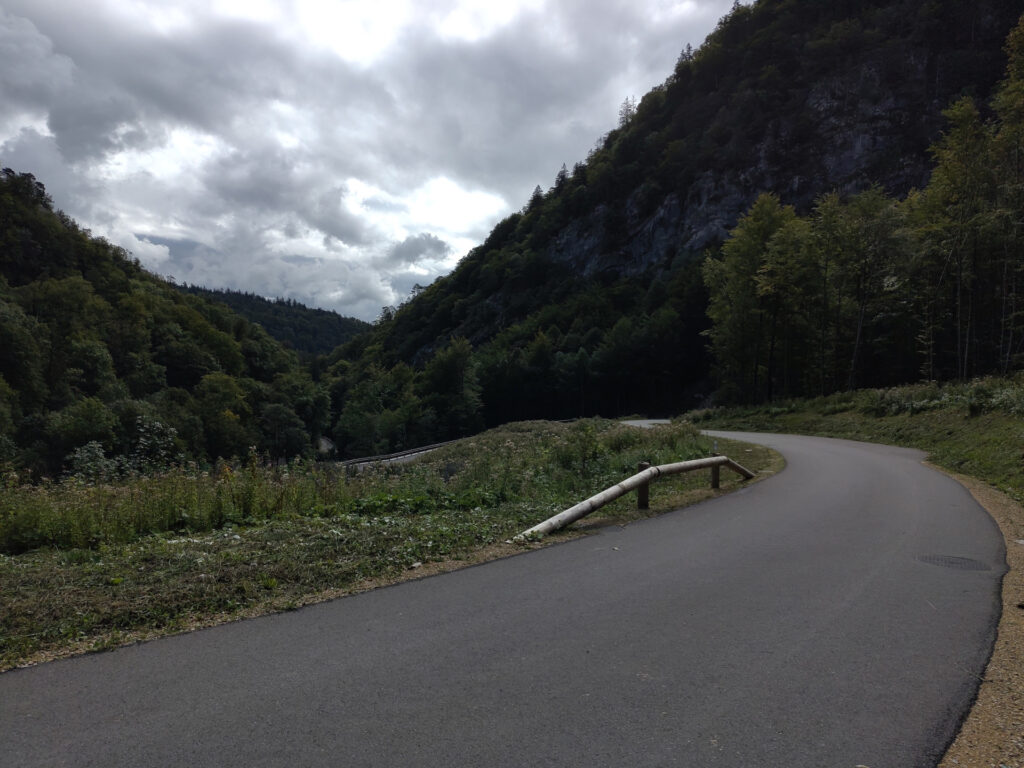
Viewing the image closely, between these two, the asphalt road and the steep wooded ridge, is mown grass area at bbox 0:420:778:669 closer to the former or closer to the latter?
the asphalt road

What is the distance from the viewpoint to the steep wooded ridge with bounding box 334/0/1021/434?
73.1 meters

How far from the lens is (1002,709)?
3.40 metres

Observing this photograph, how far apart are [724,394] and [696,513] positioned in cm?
4554

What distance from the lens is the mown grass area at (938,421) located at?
1446 cm

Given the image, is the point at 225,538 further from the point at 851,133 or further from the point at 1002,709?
the point at 851,133

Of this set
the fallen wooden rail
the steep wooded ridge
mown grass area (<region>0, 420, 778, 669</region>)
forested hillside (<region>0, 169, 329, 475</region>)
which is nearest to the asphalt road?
Result: mown grass area (<region>0, 420, 778, 669</region>)

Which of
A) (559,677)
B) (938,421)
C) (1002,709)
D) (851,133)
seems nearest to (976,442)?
(938,421)

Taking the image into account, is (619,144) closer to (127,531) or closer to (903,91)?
(903,91)

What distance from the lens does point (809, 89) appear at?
8519 centimetres

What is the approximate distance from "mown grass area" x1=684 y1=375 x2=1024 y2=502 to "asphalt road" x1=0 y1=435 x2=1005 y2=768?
9.34 metres

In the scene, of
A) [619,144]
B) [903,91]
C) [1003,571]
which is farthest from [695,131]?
[1003,571]

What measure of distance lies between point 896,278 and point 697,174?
71042 millimetres

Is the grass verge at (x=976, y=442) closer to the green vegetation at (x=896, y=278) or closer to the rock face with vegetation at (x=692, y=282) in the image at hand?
the green vegetation at (x=896, y=278)

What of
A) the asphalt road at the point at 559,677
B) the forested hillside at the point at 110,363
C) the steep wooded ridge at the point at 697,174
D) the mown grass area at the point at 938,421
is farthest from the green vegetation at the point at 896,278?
the forested hillside at the point at 110,363
